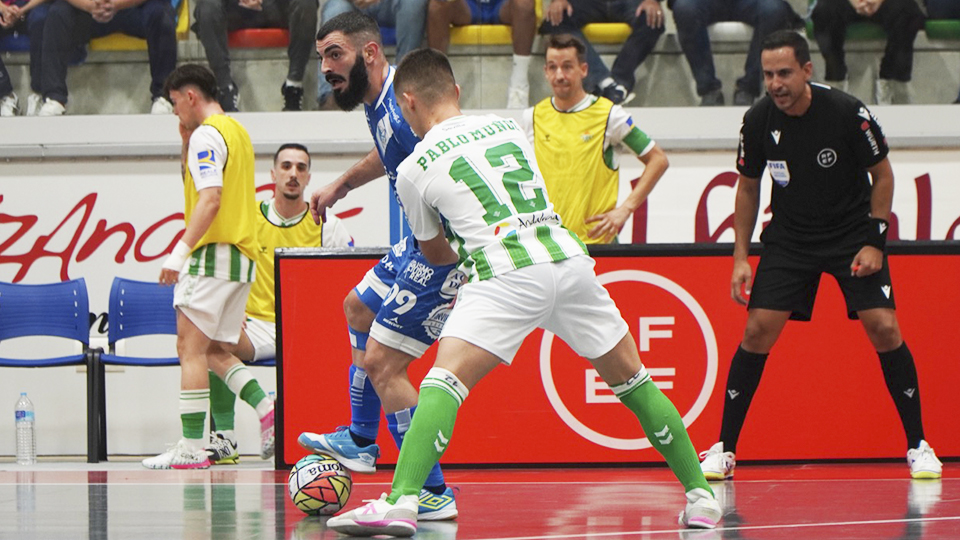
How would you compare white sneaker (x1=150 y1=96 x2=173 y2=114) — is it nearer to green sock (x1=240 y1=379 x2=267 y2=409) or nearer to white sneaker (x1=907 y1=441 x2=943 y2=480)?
green sock (x1=240 y1=379 x2=267 y2=409)

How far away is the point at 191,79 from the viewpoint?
7418 mm

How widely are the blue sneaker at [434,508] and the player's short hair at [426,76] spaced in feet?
4.70

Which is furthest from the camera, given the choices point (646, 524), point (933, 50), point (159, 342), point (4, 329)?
point (933, 50)

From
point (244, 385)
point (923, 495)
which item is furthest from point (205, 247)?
point (923, 495)

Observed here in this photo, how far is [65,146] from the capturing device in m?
9.47

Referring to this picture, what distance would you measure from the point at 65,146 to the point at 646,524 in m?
6.56

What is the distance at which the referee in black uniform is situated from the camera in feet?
19.5

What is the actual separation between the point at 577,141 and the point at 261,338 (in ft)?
8.55

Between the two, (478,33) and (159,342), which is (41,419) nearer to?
(159,342)

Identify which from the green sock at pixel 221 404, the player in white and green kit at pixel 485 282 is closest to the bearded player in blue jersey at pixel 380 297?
the player in white and green kit at pixel 485 282

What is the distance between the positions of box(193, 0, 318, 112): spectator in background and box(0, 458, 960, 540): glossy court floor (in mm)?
4052

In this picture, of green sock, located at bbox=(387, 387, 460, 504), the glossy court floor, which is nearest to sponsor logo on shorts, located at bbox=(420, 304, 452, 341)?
the glossy court floor

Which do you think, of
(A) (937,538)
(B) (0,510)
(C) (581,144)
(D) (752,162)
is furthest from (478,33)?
(A) (937,538)

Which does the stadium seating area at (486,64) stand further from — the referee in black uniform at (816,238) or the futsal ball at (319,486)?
the futsal ball at (319,486)
